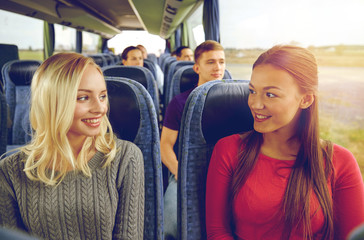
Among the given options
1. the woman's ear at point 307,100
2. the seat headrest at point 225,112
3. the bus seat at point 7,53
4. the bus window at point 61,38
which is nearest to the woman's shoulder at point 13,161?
the seat headrest at point 225,112

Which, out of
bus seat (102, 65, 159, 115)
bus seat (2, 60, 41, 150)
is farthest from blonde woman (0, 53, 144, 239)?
bus seat (2, 60, 41, 150)

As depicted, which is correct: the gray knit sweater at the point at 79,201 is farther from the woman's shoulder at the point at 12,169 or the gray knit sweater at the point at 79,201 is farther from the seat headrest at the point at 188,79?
the seat headrest at the point at 188,79

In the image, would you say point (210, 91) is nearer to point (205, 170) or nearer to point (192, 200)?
point (205, 170)

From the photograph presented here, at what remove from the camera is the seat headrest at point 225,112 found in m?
1.17

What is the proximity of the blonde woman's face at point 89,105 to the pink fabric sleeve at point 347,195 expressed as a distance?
850mm

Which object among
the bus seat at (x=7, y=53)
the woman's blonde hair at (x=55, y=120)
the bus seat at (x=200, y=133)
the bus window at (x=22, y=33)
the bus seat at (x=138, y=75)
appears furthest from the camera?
the bus window at (x=22, y=33)

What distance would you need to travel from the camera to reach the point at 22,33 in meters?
5.43

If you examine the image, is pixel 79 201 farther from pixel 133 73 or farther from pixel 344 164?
pixel 133 73

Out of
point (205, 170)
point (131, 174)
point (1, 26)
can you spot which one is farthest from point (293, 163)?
point (1, 26)

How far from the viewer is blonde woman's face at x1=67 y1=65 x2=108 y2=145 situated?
969 mm

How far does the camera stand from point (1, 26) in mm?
4781

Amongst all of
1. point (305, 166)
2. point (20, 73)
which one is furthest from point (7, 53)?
point (305, 166)

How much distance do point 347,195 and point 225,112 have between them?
0.52 m

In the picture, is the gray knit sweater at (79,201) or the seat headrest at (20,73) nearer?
the gray knit sweater at (79,201)
